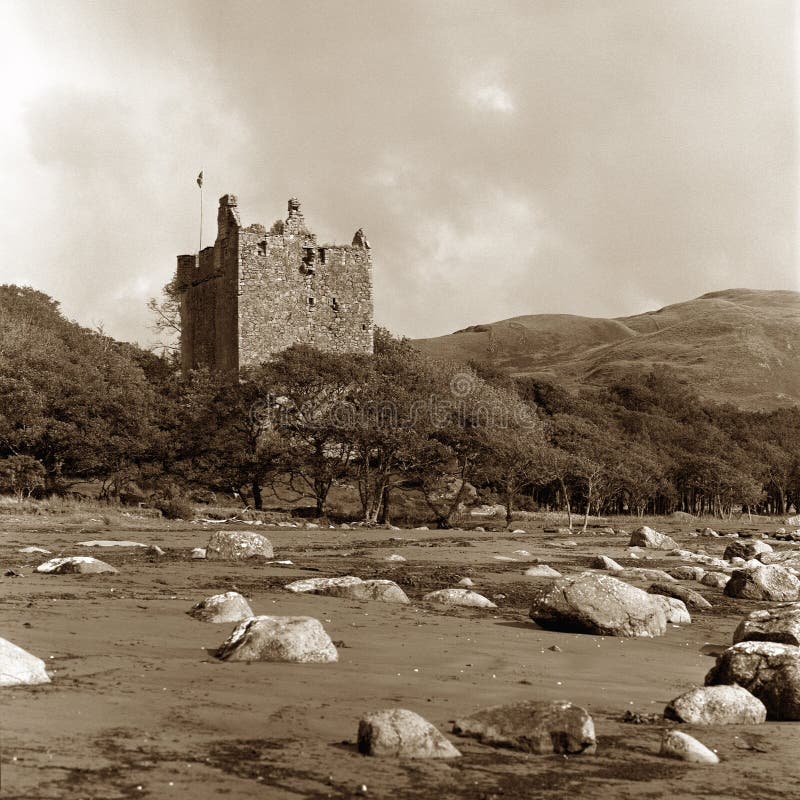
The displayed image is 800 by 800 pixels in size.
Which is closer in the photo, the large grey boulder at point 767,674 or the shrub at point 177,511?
the large grey boulder at point 767,674

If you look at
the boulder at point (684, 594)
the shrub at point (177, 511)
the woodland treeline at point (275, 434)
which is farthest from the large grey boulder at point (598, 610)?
the woodland treeline at point (275, 434)

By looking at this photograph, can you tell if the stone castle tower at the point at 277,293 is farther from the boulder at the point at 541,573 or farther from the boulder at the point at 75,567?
the boulder at the point at 75,567

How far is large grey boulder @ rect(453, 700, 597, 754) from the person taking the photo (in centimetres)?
646

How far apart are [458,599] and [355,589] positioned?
134cm

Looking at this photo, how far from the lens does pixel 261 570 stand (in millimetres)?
16516

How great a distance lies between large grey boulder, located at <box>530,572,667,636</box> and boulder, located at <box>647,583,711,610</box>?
9.08ft

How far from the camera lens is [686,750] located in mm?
6480

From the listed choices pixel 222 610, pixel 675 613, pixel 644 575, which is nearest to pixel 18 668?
pixel 222 610

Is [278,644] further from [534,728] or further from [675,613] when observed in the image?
[675,613]

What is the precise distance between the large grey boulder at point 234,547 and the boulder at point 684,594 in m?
6.84

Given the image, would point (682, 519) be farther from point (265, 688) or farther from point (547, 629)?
point (265, 688)

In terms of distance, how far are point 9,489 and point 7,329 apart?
12336mm

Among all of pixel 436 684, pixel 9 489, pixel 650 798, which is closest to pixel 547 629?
pixel 436 684

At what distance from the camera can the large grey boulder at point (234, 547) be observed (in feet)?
60.0
